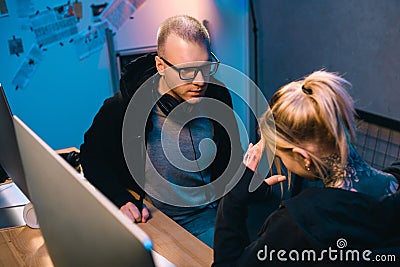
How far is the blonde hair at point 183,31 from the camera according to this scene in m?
1.53

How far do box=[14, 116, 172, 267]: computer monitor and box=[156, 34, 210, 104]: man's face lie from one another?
69 centimetres

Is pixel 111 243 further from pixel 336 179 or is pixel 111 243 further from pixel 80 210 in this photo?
pixel 336 179

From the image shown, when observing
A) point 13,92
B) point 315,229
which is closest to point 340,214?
point 315,229

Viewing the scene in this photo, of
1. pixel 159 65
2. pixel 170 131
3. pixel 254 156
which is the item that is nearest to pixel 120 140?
pixel 170 131

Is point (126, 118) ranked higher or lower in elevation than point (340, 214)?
lower

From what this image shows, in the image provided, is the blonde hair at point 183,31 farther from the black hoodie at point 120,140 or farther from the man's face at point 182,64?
the black hoodie at point 120,140

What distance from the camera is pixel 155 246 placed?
126 centimetres

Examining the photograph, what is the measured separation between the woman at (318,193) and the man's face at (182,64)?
0.46 meters

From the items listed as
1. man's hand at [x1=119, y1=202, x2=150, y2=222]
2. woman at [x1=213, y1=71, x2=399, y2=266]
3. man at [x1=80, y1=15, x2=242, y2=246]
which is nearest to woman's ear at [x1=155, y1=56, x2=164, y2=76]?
man at [x1=80, y1=15, x2=242, y2=246]

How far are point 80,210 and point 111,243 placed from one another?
104 millimetres

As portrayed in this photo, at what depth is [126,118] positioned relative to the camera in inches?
66.7

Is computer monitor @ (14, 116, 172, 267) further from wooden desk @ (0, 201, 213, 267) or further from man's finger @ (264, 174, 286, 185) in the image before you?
man's finger @ (264, 174, 286, 185)

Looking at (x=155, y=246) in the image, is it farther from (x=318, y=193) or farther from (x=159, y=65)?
(x=159, y=65)

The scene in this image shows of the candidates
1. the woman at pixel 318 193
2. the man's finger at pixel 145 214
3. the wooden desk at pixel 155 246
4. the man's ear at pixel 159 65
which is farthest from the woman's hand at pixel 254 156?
the man's ear at pixel 159 65
